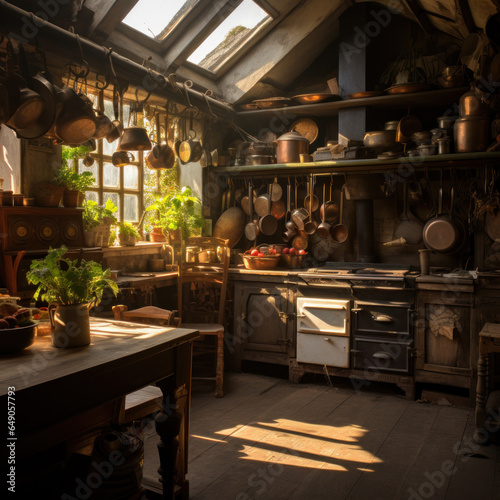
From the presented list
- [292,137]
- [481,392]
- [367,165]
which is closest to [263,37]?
[292,137]

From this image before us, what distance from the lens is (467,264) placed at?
4441 mm

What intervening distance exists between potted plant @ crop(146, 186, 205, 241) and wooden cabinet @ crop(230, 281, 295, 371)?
2.37ft

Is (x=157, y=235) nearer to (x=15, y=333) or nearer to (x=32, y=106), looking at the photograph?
(x=32, y=106)

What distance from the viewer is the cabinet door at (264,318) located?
178 inches

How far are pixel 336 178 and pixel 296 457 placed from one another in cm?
294

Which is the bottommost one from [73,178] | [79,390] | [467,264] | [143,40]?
[79,390]

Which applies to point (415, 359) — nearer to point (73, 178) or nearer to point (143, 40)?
point (73, 178)

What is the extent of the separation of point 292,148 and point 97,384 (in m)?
3.61

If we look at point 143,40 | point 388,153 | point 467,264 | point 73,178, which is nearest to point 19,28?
point 73,178

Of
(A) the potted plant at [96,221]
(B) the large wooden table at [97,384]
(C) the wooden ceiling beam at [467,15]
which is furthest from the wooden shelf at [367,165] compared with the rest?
(B) the large wooden table at [97,384]

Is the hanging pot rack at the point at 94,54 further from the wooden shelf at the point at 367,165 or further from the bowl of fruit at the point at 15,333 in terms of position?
the bowl of fruit at the point at 15,333

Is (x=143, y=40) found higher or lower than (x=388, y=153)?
higher

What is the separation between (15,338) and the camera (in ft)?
5.91

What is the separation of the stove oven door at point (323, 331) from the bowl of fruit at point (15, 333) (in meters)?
2.81
